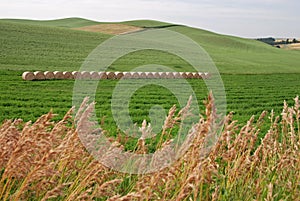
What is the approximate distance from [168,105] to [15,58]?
15396 millimetres

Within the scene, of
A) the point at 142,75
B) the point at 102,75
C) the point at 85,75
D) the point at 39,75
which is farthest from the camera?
the point at 142,75

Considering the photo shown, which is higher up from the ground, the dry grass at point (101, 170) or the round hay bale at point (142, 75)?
the dry grass at point (101, 170)

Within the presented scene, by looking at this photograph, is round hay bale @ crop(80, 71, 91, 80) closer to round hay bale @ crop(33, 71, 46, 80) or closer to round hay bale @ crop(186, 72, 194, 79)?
round hay bale @ crop(33, 71, 46, 80)

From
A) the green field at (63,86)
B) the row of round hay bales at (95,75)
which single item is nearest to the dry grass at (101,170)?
the green field at (63,86)

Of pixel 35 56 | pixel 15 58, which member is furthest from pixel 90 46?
pixel 15 58

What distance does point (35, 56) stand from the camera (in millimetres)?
28781

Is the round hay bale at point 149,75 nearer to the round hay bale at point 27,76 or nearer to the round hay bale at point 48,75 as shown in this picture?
the round hay bale at point 48,75

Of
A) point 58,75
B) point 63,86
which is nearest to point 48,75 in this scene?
→ point 58,75

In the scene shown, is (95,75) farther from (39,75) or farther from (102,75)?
(39,75)

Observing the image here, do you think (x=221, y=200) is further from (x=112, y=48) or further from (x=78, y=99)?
(x=112, y=48)

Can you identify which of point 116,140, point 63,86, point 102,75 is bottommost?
point 63,86

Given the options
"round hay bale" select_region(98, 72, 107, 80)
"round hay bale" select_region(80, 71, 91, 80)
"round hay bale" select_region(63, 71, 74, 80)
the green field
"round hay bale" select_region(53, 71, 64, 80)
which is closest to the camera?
the green field

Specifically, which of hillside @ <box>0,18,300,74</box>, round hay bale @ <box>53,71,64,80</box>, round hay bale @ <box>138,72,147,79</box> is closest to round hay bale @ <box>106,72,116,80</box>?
round hay bale @ <box>138,72,147,79</box>

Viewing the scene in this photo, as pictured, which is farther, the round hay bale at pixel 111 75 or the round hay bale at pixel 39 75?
→ the round hay bale at pixel 111 75
